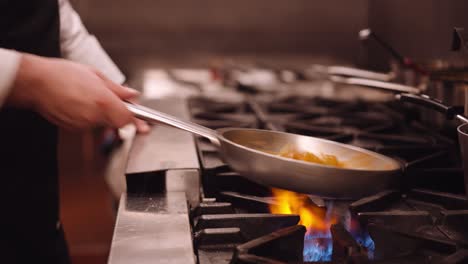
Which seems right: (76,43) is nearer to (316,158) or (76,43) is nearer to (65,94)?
(65,94)

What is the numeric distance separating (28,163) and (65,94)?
0.41 m

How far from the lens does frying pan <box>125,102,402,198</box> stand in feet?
2.05

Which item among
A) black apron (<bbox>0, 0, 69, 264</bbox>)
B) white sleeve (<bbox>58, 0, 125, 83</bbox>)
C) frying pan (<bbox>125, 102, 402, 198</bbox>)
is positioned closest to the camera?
frying pan (<bbox>125, 102, 402, 198</bbox>)

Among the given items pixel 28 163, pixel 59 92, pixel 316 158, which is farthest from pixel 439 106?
pixel 28 163

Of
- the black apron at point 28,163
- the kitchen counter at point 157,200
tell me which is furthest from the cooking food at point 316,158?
the black apron at point 28,163

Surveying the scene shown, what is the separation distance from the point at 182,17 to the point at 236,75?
0.96ft

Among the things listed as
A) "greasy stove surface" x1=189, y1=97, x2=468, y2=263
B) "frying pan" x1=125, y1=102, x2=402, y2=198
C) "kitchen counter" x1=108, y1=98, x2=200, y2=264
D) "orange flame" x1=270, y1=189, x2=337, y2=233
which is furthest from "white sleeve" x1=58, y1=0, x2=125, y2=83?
"orange flame" x1=270, y1=189, x2=337, y2=233

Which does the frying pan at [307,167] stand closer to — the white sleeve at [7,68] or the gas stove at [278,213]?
the gas stove at [278,213]

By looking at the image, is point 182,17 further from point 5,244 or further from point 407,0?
point 5,244

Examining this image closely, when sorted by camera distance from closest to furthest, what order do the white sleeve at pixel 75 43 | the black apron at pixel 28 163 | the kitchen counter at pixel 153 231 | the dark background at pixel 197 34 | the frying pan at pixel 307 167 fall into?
the kitchen counter at pixel 153 231 → the frying pan at pixel 307 167 → the black apron at pixel 28 163 → the white sleeve at pixel 75 43 → the dark background at pixel 197 34

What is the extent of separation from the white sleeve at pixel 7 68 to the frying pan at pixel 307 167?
15cm

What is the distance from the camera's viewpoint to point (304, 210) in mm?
660

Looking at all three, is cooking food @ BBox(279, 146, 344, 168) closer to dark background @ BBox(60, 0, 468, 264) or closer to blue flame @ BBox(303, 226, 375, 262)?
blue flame @ BBox(303, 226, 375, 262)

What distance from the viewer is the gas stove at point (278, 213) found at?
1.77 ft
